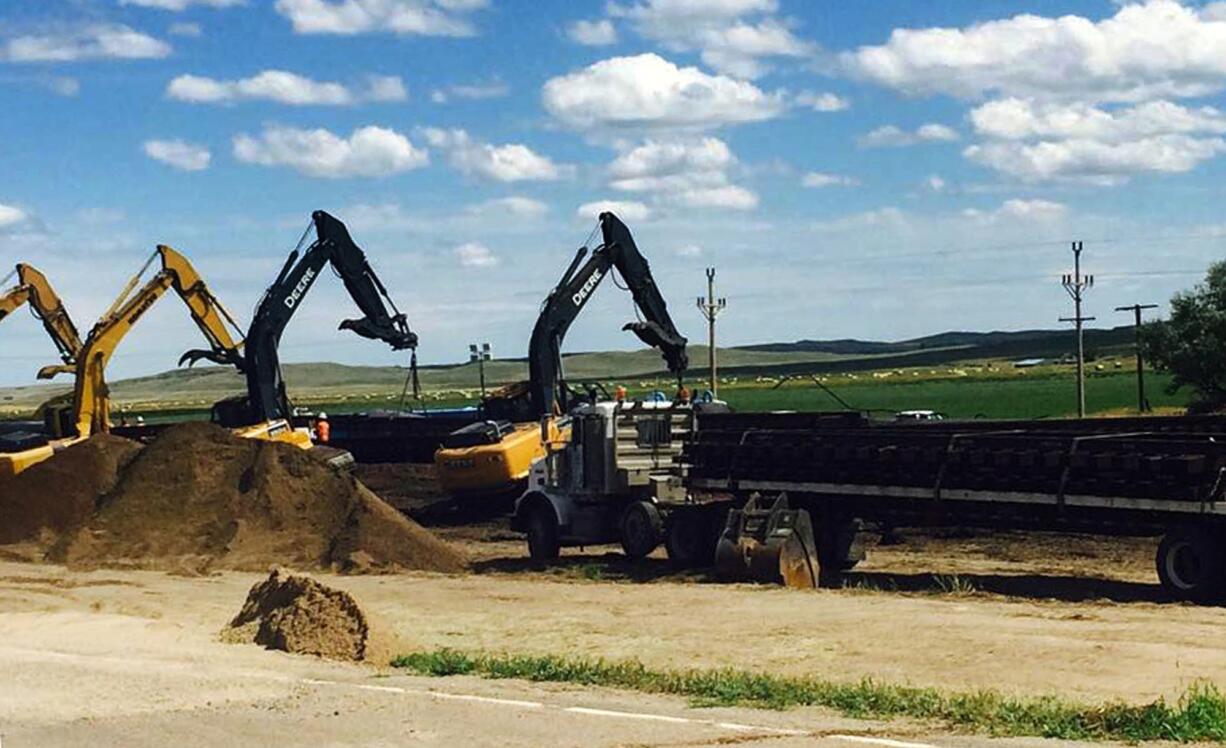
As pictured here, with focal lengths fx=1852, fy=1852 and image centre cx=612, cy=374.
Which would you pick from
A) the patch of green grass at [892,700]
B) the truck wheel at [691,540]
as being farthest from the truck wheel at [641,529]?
the patch of green grass at [892,700]

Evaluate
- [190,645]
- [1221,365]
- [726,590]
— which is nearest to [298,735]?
[190,645]

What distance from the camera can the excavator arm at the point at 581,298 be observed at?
141 feet

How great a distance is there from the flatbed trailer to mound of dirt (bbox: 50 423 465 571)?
19.7 feet

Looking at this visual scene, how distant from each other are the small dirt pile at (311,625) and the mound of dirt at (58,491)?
1644 cm

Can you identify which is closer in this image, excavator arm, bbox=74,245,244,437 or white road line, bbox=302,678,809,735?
white road line, bbox=302,678,809,735

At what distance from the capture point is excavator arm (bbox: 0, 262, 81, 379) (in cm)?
5175

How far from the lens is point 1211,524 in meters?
22.7

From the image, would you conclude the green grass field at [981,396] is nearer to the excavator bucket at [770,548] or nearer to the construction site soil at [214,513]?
the construction site soil at [214,513]

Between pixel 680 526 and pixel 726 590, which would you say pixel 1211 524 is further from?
pixel 680 526

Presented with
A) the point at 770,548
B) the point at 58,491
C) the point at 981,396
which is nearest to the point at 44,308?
the point at 58,491

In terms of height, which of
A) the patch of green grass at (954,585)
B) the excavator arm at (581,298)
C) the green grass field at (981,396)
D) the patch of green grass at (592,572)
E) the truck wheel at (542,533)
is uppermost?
the excavator arm at (581,298)

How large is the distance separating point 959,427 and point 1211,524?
7.11 metres

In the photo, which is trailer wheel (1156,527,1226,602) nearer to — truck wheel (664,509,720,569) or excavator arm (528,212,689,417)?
truck wheel (664,509,720,569)

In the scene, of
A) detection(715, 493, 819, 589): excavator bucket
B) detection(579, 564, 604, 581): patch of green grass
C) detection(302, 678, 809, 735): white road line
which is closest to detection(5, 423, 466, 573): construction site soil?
detection(579, 564, 604, 581): patch of green grass
